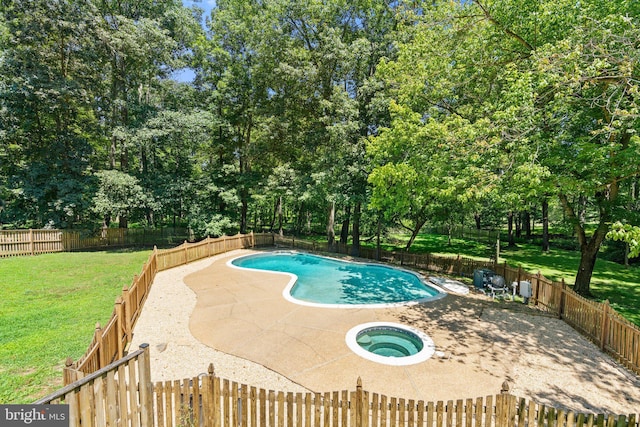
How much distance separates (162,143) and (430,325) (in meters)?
19.4

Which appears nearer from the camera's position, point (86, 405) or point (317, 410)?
point (86, 405)

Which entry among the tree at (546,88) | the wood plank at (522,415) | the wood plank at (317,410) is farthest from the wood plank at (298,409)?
the tree at (546,88)

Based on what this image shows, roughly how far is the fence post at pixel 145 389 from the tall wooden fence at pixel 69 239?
16949mm

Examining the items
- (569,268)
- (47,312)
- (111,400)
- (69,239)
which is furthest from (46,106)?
(569,268)

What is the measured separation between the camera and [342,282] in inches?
513

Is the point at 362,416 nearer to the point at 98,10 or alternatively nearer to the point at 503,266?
the point at 503,266

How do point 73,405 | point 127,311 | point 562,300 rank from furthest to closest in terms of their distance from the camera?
point 562,300
point 127,311
point 73,405

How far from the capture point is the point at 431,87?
1228cm

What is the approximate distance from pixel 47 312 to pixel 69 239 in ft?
38.5

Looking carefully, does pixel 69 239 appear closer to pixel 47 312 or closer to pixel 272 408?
pixel 47 312

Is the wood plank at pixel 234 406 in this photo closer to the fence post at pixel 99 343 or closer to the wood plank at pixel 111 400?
the wood plank at pixel 111 400

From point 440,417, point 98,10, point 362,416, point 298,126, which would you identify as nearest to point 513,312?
point 440,417

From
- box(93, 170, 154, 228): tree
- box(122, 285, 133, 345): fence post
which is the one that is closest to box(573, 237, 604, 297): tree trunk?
box(122, 285, 133, 345): fence post

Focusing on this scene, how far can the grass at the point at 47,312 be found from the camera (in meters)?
4.91
